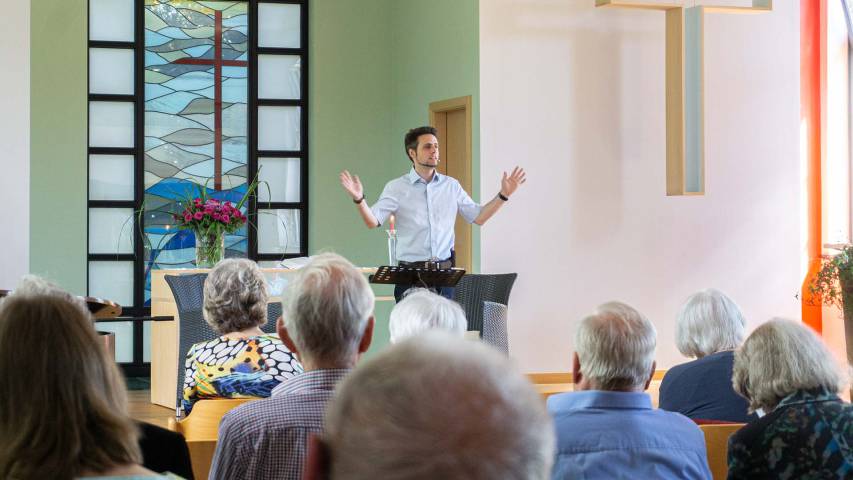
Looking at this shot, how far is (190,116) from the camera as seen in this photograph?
934 cm

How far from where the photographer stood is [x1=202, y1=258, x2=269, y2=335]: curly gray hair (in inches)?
133

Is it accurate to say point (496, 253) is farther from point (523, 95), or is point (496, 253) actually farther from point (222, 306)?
point (222, 306)

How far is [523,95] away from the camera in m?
7.98

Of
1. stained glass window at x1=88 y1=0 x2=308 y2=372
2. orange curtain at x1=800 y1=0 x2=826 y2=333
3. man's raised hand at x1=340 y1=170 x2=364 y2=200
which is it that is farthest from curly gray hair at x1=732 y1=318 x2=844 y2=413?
stained glass window at x1=88 y1=0 x2=308 y2=372

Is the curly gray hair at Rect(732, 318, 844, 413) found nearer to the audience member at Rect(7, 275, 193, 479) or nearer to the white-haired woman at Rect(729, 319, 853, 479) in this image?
the white-haired woman at Rect(729, 319, 853, 479)

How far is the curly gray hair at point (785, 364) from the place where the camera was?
2461 millimetres

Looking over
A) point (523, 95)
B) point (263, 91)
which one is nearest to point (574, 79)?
point (523, 95)

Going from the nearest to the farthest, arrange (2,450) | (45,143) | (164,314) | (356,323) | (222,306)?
(2,450) → (356,323) → (222,306) → (164,314) → (45,143)

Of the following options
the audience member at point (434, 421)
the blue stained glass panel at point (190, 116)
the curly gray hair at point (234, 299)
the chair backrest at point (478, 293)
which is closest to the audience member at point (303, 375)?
the curly gray hair at point (234, 299)

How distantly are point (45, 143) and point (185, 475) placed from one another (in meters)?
7.29

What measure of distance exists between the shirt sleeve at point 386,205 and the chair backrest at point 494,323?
86cm

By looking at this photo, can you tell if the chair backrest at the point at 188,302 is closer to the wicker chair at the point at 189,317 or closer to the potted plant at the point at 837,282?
the wicker chair at the point at 189,317

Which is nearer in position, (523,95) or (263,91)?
(523,95)

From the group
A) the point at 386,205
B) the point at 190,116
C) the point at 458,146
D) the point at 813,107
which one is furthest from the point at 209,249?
the point at 813,107
